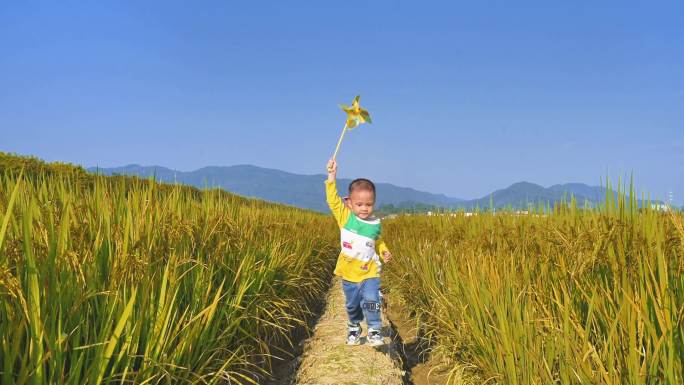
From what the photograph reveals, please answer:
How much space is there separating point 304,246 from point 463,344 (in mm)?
3632

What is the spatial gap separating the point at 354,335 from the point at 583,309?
2.34m

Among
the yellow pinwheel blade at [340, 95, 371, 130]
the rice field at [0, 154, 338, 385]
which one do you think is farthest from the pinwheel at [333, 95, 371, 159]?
the rice field at [0, 154, 338, 385]

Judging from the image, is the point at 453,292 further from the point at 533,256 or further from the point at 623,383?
the point at 623,383

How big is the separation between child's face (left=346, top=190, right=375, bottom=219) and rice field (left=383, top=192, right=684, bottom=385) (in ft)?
3.12

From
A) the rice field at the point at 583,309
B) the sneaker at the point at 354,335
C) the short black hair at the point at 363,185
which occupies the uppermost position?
the short black hair at the point at 363,185

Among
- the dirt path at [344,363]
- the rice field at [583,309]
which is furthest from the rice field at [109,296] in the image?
the rice field at [583,309]

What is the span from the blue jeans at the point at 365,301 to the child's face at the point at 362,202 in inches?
25.7

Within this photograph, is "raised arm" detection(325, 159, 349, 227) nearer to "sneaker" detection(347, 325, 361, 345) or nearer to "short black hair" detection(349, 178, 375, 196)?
"short black hair" detection(349, 178, 375, 196)

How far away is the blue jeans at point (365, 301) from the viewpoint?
421 cm

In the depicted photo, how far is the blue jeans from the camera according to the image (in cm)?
421

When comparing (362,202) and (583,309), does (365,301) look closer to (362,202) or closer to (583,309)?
(362,202)

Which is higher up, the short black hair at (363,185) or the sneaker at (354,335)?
the short black hair at (363,185)

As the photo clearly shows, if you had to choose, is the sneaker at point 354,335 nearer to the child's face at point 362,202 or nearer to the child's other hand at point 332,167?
the child's face at point 362,202

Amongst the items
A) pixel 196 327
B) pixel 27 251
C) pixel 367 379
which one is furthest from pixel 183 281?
pixel 367 379
